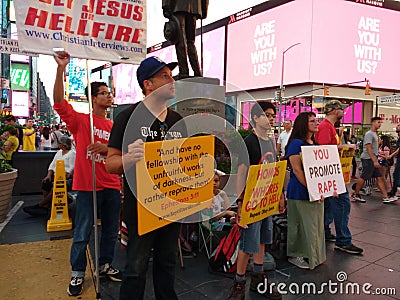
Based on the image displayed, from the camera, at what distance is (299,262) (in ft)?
13.0

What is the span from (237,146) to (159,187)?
5.12 feet

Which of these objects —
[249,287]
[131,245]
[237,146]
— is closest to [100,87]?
[237,146]

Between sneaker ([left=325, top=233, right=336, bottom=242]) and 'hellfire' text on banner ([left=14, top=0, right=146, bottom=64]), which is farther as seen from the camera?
sneaker ([left=325, top=233, right=336, bottom=242])

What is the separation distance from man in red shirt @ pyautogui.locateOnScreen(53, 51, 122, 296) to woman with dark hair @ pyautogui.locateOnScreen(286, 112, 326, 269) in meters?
2.02

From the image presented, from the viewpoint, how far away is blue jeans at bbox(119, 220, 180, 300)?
7.03 feet

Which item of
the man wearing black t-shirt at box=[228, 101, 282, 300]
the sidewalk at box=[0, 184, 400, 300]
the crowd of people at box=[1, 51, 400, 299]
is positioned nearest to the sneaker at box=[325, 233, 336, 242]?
the crowd of people at box=[1, 51, 400, 299]

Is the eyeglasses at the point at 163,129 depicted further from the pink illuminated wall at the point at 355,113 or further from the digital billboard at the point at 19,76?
the digital billboard at the point at 19,76

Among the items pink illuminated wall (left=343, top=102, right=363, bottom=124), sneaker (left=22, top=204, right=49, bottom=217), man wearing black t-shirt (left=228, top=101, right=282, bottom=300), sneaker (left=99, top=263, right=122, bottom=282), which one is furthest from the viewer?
pink illuminated wall (left=343, top=102, right=363, bottom=124)

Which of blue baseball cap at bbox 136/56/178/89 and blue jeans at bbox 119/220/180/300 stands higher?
blue baseball cap at bbox 136/56/178/89

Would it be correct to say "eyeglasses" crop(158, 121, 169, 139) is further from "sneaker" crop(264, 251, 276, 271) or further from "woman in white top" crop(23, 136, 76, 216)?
"woman in white top" crop(23, 136, 76, 216)

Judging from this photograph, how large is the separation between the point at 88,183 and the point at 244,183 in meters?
1.48

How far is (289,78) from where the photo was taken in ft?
82.1

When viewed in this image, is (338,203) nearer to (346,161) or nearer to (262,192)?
(346,161)

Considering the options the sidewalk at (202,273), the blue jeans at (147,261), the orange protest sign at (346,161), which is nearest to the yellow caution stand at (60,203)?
the sidewalk at (202,273)
